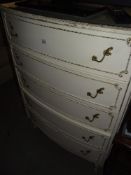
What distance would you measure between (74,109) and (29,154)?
0.91 metres

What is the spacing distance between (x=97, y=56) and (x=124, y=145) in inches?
22.6

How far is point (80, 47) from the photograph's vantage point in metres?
0.74

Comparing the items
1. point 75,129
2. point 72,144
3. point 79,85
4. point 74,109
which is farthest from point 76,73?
point 72,144

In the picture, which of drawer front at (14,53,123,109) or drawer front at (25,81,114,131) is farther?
drawer front at (25,81,114,131)

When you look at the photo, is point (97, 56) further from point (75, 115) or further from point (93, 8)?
point (75, 115)

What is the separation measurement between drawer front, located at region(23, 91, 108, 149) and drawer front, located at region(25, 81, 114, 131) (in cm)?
4

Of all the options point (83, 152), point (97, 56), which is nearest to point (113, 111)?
point (97, 56)

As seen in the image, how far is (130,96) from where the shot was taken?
2.63 ft

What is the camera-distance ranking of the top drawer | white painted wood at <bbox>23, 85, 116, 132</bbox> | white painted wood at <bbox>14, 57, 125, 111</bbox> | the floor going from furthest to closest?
1. the floor
2. white painted wood at <bbox>23, 85, 116, 132</bbox>
3. white painted wood at <bbox>14, 57, 125, 111</bbox>
4. the top drawer

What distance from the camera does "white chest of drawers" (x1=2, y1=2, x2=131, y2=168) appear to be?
0.69 meters

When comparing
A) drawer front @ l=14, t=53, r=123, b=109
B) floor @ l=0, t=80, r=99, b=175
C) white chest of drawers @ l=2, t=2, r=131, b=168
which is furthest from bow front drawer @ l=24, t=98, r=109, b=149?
floor @ l=0, t=80, r=99, b=175

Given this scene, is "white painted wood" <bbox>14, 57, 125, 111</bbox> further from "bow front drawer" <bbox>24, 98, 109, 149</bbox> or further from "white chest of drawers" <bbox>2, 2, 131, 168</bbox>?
"bow front drawer" <bbox>24, 98, 109, 149</bbox>

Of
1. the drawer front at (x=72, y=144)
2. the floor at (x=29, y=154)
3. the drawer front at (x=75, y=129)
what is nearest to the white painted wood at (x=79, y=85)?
the drawer front at (x=75, y=129)

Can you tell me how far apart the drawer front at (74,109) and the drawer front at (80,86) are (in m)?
0.07
